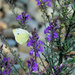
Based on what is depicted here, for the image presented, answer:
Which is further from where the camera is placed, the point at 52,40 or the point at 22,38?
the point at 22,38

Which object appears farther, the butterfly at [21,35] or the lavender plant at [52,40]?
the butterfly at [21,35]

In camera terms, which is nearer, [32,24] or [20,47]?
[20,47]

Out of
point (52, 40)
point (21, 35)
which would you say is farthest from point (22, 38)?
point (52, 40)

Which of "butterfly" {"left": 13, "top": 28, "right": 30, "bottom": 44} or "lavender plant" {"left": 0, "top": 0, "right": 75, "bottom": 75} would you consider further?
"butterfly" {"left": 13, "top": 28, "right": 30, "bottom": 44}

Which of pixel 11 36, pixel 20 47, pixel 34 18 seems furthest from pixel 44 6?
pixel 34 18

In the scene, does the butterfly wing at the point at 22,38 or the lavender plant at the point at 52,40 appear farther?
the butterfly wing at the point at 22,38

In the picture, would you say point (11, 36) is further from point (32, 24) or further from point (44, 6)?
point (44, 6)

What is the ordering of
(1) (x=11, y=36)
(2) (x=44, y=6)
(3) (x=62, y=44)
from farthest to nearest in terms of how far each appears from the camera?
1. (1) (x=11, y=36)
2. (3) (x=62, y=44)
3. (2) (x=44, y=6)

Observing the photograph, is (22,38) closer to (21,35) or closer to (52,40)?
(21,35)

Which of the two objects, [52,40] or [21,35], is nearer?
[52,40]

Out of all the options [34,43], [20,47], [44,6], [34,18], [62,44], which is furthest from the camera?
[34,18]

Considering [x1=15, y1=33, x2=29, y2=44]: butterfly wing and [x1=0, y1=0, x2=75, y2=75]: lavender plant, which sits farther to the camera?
[x1=15, y1=33, x2=29, y2=44]: butterfly wing
